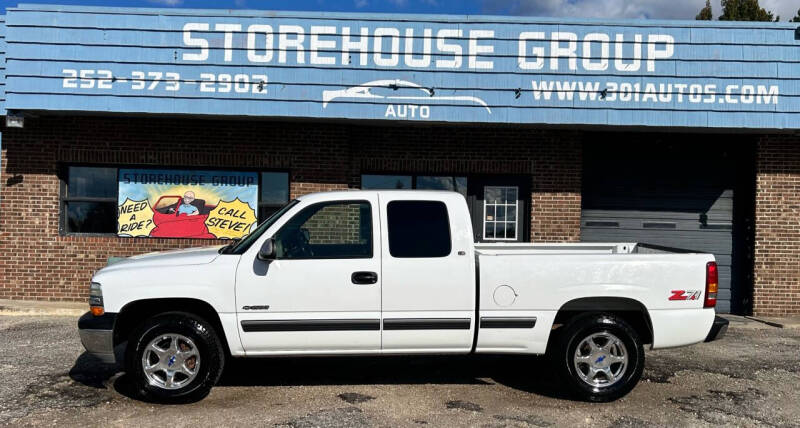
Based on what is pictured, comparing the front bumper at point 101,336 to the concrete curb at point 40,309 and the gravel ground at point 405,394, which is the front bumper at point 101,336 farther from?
the concrete curb at point 40,309

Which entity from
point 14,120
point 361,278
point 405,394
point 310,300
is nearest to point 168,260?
point 310,300

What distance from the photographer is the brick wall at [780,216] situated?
366 inches

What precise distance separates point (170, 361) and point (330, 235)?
5.51 ft

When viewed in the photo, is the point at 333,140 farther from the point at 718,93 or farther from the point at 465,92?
the point at 718,93

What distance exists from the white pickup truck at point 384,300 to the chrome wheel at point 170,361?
0.03ft

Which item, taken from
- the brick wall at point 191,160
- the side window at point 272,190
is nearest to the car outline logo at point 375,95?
the brick wall at point 191,160

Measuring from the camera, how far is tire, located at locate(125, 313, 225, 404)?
4801 millimetres

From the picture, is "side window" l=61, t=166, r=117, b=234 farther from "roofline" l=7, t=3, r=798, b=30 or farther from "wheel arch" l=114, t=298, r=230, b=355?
"wheel arch" l=114, t=298, r=230, b=355

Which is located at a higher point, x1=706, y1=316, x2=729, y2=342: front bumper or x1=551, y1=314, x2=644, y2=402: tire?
x1=706, y1=316, x2=729, y2=342: front bumper

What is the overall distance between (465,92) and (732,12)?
21.1 metres

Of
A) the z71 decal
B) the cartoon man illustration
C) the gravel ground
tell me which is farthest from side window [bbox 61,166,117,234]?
the z71 decal

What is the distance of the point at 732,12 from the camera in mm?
24078

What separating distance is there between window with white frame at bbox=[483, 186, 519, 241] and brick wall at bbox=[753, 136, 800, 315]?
12.6 feet

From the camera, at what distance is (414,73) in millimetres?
8547
